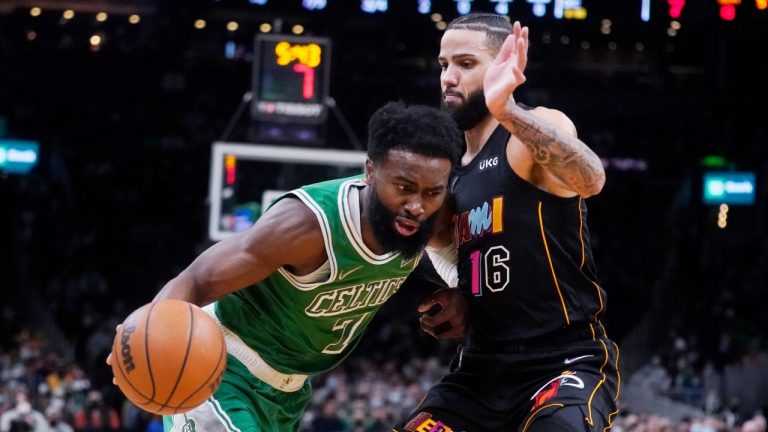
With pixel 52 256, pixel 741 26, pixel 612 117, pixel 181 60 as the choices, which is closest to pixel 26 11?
pixel 181 60

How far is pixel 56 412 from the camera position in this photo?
14008 millimetres

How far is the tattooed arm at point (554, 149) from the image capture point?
460 cm

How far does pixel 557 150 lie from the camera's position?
4.61 metres

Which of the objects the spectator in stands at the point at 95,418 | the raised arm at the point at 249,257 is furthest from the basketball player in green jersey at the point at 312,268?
the spectator in stands at the point at 95,418

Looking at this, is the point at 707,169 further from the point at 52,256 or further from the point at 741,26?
the point at 52,256

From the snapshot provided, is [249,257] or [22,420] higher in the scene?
[249,257]

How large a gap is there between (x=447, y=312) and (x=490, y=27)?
1175mm

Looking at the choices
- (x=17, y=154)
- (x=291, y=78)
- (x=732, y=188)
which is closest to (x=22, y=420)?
(x=291, y=78)

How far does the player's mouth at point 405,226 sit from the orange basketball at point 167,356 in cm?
84

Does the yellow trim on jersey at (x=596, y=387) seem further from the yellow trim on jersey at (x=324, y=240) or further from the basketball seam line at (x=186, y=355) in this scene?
the basketball seam line at (x=186, y=355)

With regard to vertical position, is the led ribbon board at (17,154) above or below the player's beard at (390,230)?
below

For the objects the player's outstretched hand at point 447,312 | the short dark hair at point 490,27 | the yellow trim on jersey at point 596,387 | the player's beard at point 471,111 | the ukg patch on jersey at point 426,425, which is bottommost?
the ukg patch on jersey at point 426,425

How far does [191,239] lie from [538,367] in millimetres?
18927

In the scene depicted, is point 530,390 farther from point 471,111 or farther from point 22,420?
point 22,420
